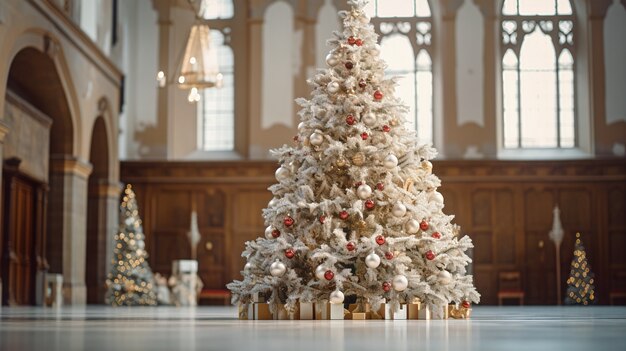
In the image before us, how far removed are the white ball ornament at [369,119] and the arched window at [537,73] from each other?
15.1 metres

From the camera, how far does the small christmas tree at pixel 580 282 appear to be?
75.1ft

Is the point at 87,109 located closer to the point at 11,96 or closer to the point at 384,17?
the point at 11,96

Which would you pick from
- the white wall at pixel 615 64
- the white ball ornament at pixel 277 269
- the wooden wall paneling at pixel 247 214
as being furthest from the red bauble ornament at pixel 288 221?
the white wall at pixel 615 64

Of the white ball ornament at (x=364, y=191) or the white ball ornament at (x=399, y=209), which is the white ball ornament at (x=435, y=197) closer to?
the white ball ornament at (x=399, y=209)

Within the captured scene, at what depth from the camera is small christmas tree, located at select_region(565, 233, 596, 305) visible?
75.1 ft

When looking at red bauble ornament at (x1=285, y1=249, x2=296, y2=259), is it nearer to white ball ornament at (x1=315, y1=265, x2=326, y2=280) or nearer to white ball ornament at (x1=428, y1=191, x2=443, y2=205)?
white ball ornament at (x1=315, y1=265, x2=326, y2=280)

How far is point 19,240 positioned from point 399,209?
10.5 m

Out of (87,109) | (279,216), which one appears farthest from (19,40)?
(279,216)

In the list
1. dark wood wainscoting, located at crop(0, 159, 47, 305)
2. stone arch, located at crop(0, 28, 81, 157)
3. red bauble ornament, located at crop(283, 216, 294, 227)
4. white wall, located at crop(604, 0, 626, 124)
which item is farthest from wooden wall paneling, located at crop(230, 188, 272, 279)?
red bauble ornament, located at crop(283, 216, 294, 227)

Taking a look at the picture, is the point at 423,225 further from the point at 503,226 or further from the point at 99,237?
the point at 503,226

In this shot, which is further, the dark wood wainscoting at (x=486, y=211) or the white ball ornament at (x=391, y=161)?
the dark wood wainscoting at (x=486, y=211)

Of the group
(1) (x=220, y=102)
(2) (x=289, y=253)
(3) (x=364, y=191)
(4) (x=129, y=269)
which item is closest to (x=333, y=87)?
(3) (x=364, y=191)

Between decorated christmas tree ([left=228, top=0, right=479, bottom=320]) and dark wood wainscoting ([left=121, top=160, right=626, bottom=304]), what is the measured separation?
44.1 feet

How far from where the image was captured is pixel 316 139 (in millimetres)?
10180
